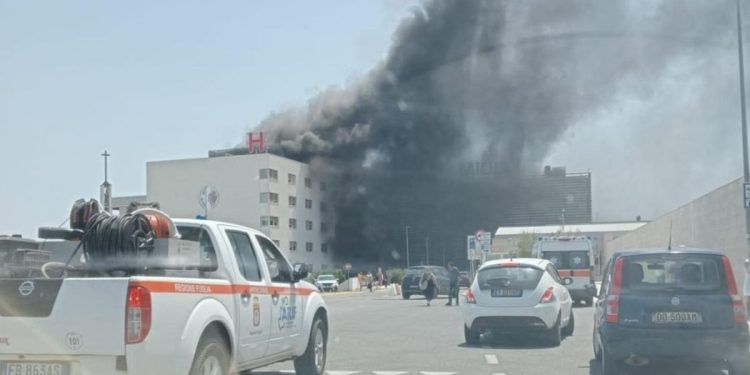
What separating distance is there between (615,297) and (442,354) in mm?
4081

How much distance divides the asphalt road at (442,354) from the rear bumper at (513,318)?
0.32m

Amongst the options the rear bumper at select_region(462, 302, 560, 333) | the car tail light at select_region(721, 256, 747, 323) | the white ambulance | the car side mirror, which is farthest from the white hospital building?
the car tail light at select_region(721, 256, 747, 323)

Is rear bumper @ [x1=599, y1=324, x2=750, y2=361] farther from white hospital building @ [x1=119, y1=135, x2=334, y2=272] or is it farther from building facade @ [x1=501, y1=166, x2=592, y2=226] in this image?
building facade @ [x1=501, y1=166, x2=592, y2=226]

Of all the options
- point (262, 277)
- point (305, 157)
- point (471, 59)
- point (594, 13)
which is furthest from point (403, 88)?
point (262, 277)

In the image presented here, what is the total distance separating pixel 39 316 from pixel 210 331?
1.46 m

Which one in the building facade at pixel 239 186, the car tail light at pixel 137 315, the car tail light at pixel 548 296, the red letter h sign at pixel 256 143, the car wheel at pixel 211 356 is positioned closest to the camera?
the car tail light at pixel 137 315

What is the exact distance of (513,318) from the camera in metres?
15.0

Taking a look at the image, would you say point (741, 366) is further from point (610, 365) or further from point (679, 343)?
point (610, 365)

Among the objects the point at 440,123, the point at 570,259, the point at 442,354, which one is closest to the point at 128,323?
the point at 442,354

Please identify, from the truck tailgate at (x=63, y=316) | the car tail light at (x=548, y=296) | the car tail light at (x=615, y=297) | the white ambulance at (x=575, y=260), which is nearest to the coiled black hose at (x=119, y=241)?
the truck tailgate at (x=63, y=316)

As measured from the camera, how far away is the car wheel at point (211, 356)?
7633 mm

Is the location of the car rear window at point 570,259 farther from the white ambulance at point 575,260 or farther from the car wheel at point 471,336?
the car wheel at point 471,336

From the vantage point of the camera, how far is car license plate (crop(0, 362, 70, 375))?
7113 millimetres

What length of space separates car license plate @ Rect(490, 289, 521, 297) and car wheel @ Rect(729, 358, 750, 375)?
17.3 feet
